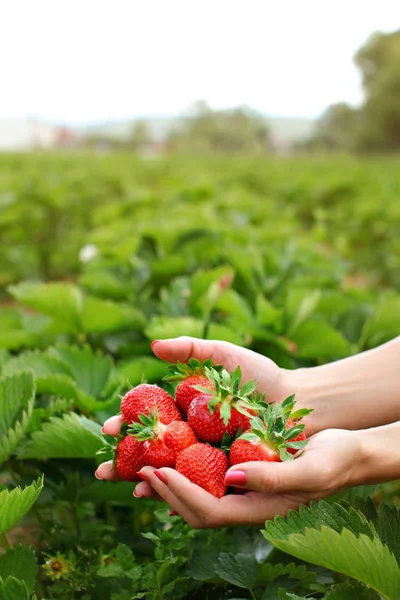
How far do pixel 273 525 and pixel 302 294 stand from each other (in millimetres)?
1331

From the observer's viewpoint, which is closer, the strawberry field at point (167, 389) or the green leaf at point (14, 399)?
the strawberry field at point (167, 389)

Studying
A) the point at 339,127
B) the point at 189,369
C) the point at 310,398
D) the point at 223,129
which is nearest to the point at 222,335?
the point at 310,398

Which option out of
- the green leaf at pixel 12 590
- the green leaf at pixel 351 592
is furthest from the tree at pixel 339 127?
the green leaf at pixel 12 590

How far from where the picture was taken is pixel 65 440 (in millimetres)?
1397

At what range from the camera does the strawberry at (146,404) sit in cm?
123

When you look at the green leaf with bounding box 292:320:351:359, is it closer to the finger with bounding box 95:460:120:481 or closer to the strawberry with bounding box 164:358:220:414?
the strawberry with bounding box 164:358:220:414

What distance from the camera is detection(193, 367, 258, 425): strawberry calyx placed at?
1.13 meters

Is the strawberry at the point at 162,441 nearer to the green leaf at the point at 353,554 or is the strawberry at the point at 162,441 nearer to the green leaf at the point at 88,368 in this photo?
the green leaf at the point at 353,554

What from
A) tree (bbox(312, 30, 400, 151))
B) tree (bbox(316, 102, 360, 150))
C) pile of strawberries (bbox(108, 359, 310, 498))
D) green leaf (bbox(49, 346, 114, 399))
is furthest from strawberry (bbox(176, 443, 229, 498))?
tree (bbox(316, 102, 360, 150))

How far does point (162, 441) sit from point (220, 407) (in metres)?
0.13

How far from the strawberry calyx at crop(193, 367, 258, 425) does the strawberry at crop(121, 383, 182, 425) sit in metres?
0.12

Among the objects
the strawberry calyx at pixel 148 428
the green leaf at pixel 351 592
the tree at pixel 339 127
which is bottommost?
the tree at pixel 339 127

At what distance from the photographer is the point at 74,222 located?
7.07 m

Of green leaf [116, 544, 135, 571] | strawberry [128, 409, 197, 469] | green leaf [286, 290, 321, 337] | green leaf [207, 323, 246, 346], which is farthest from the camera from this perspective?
green leaf [286, 290, 321, 337]
